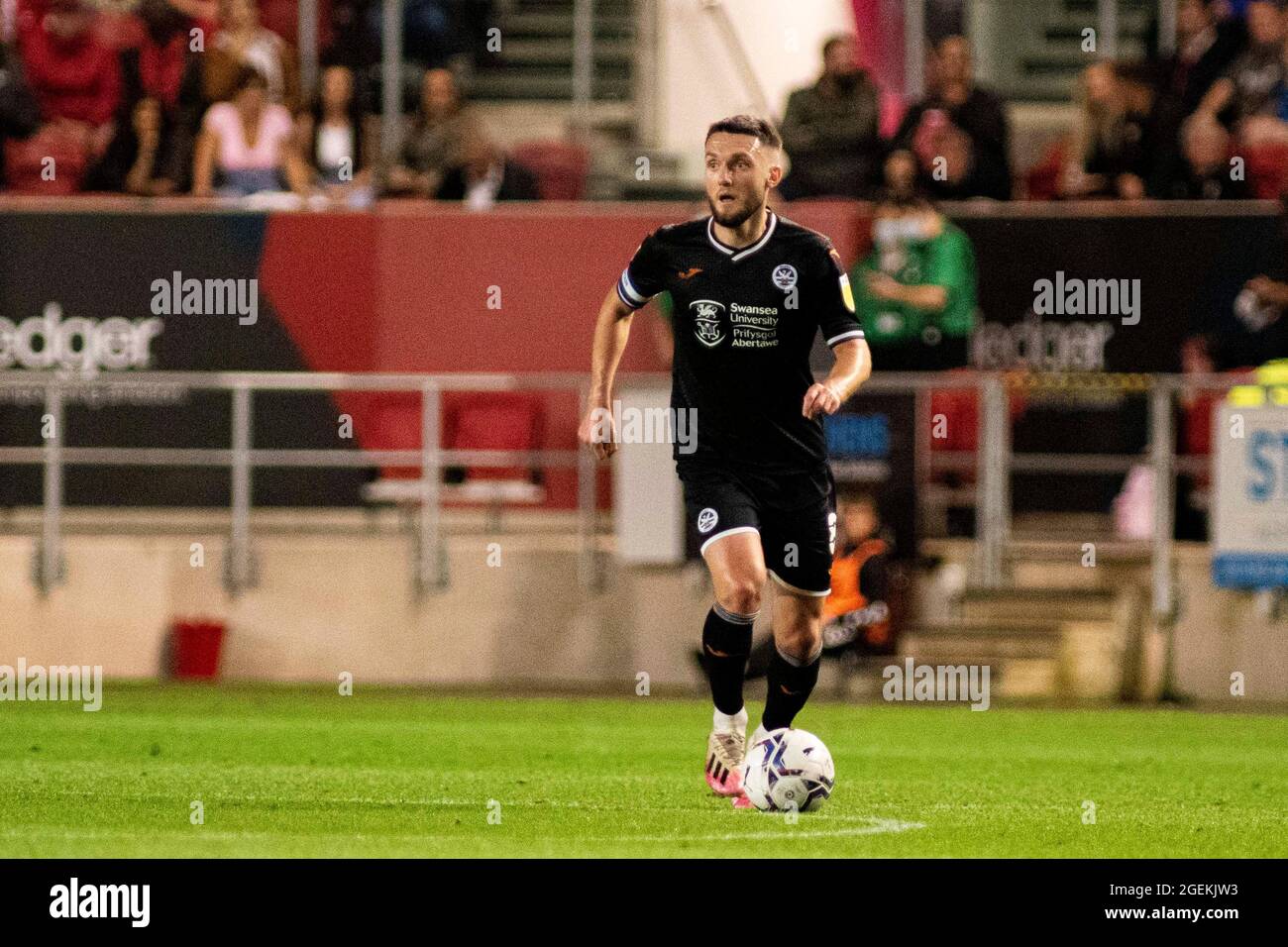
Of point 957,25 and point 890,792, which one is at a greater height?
point 957,25

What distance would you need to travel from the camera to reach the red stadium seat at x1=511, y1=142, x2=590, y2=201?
20641mm

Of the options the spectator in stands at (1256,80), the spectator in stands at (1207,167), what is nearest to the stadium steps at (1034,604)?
the spectator in stands at (1207,167)

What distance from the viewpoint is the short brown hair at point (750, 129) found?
1066 centimetres

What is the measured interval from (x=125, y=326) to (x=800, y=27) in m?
5.80

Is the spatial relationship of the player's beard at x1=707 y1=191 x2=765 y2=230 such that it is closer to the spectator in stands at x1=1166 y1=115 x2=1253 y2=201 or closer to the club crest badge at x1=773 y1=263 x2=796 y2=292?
the club crest badge at x1=773 y1=263 x2=796 y2=292

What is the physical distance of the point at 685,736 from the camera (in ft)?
48.9

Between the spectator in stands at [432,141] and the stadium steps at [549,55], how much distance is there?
284 centimetres

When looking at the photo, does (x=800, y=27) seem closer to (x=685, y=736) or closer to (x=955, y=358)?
(x=955, y=358)

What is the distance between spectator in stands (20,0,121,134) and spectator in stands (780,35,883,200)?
5398 mm

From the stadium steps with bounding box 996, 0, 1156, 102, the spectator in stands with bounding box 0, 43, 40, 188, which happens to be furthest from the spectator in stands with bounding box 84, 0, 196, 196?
the stadium steps with bounding box 996, 0, 1156, 102

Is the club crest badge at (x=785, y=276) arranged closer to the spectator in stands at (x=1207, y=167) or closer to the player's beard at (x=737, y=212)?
the player's beard at (x=737, y=212)

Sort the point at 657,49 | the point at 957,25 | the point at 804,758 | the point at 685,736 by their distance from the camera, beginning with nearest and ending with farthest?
the point at 804,758 → the point at 685,736 → the point at 657,49 → the point at 957,25
